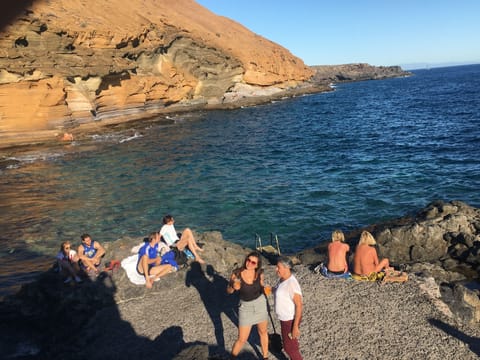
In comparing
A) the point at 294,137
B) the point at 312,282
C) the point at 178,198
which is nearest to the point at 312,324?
the point at 312,282

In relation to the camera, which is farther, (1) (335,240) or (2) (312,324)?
(1) (335,240)

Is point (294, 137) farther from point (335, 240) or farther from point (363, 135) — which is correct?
point (335, 240)

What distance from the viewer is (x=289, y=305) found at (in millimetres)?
5559

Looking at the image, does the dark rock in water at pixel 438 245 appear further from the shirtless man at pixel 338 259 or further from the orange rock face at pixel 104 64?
the orange rock face at pixel 104 64

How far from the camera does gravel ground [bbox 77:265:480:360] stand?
6199 millimetres

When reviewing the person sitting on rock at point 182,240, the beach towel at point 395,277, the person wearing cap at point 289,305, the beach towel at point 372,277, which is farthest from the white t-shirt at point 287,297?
the person sitting on rock at point 182,240

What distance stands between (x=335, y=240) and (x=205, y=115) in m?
44.2

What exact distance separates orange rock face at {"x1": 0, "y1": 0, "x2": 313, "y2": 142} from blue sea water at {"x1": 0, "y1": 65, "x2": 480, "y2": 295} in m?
4.34

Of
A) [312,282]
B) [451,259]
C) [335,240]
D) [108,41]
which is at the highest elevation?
[108,41]

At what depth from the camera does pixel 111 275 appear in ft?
29.9

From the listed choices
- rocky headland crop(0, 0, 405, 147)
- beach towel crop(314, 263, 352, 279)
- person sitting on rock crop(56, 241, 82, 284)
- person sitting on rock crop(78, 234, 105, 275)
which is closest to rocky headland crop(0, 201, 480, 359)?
beach towel crop(314, 263, 352, 279)

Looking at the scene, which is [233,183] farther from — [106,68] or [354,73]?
[354,73]

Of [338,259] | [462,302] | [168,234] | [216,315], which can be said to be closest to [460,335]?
[462,302]

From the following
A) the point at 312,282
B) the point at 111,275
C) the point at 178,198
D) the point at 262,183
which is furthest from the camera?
the point at 262,183
